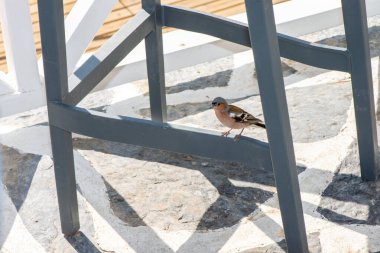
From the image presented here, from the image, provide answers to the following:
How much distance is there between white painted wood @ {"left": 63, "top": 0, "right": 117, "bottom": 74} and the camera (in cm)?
329

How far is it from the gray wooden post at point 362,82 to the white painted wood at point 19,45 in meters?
1.15

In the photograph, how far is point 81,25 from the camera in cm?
330

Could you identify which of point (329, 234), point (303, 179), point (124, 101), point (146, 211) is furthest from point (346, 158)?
point (124, 101)

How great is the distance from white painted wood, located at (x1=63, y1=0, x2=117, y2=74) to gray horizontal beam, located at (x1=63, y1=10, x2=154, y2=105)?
0.46 m

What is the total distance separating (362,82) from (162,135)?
626mm

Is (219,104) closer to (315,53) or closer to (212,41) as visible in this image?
(315,53)

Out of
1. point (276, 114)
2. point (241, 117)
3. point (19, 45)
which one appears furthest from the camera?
point (19, 45)

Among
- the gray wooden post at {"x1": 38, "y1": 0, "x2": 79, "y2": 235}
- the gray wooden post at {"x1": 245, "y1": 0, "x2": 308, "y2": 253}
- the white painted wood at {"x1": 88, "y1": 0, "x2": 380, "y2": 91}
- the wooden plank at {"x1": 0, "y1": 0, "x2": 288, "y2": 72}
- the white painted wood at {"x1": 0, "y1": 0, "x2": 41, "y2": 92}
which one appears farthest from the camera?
the wooden plank at {"x1": 0, "y1": 0, "x2": 288, "y2": 72}

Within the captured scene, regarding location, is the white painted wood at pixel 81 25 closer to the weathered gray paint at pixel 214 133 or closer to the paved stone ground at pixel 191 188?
the paved stone ground at pixel 191 188

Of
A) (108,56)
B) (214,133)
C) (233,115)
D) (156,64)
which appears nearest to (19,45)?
(156,64)

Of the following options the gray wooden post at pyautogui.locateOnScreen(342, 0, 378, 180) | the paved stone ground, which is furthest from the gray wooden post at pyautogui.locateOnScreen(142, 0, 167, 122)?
the gray wooden post at pyautogui.locateOnScreen(342, 0, 378, 180)

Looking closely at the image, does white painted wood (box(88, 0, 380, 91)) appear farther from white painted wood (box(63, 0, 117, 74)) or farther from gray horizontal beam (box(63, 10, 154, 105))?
gray horizontal beam (box(63, 10, 154, 105))

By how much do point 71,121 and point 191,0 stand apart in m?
1.64

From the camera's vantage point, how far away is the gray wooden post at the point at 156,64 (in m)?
2.90
